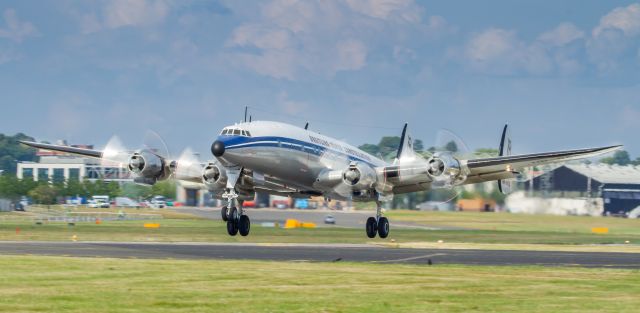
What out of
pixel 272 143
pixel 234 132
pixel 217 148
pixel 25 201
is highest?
pixel 234 132

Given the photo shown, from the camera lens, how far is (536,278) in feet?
129

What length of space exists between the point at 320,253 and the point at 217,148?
12.7 meters

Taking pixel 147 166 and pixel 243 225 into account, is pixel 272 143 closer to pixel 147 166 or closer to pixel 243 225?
pixel 243 225

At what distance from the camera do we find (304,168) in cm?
4934

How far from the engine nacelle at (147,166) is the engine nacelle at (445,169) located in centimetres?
1508

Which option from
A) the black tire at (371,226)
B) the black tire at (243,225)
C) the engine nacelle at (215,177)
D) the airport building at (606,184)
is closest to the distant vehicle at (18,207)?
the airport building at (606,184)

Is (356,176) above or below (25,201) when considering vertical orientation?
below

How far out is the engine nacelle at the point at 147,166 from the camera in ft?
172

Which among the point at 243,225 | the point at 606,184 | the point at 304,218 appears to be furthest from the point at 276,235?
the point at 606,184

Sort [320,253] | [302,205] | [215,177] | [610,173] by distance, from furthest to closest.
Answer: [302,205] → [610,173] → [320,253] → [215,177]

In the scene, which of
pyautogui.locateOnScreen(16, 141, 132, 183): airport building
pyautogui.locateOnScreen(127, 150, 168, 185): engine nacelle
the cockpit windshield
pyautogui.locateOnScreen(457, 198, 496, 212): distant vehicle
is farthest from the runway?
pyautogui.locateOnScreen(16, 141, 132, 183): airport building

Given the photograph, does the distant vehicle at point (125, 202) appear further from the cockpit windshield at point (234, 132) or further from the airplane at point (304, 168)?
the cockpit windshield at point (234, 132)

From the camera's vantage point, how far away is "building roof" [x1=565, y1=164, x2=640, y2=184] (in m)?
99.1

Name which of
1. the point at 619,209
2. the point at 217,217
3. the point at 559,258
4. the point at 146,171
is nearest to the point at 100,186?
the point at 217,217
